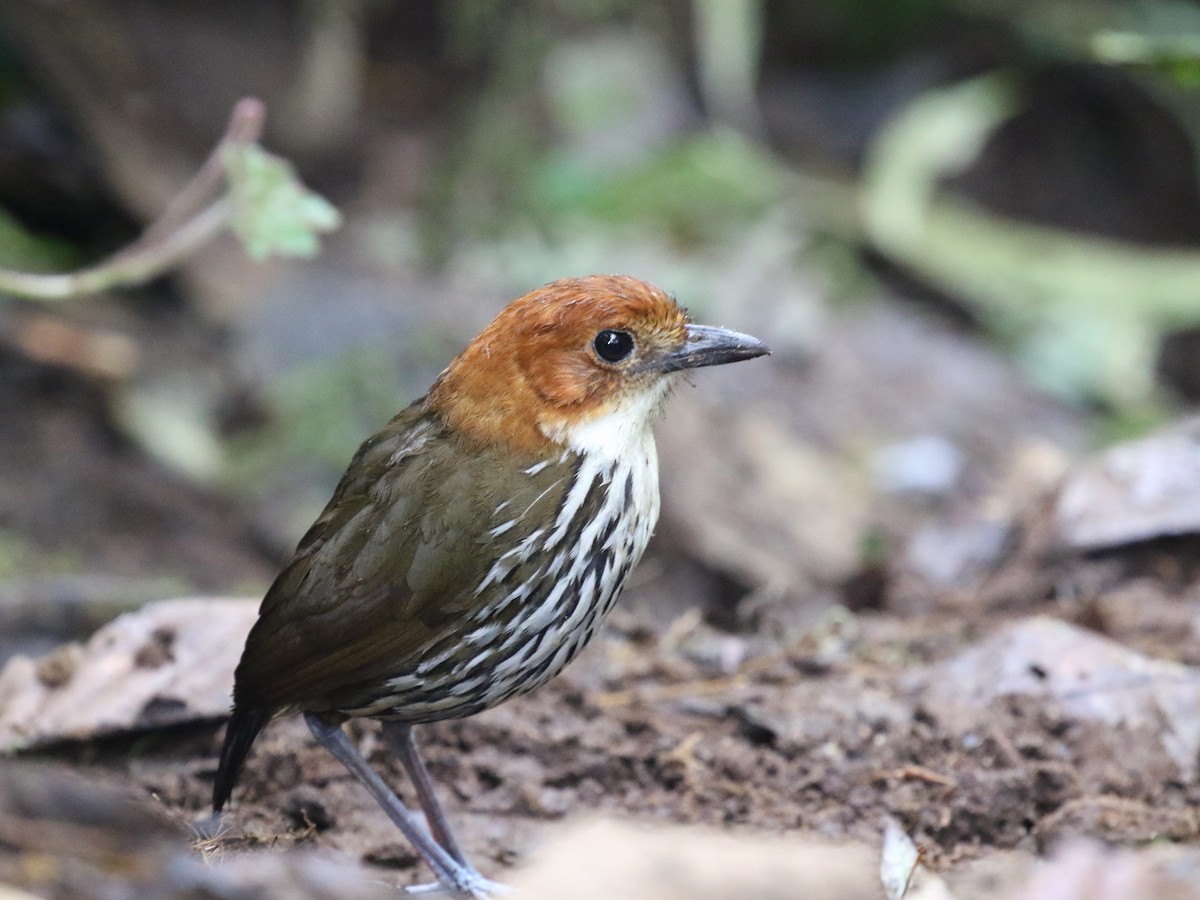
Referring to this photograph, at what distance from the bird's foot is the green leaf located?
1.65 m

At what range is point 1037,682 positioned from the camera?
12.2ft

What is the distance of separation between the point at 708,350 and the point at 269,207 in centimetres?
131

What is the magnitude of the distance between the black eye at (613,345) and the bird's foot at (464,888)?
1.17 metres

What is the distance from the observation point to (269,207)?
3.89m

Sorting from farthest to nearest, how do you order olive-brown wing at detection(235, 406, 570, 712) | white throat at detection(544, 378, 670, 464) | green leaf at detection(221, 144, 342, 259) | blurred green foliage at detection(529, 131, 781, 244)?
blurred green foliage at detection(529, 131, 781, 244)
green leaf at detection(221, 144, 342, 259)
white throat at detection(544, 378, 670, 464)
olive-brown wing at detection(235, 406, 570, 712)

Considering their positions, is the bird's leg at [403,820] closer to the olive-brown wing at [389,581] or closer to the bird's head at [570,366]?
the olive-brown wing at [389,581]

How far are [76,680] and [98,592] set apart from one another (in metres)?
1.57

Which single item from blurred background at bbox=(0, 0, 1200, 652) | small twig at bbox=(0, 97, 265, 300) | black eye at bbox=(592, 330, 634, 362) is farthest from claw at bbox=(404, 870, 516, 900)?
small twig at bbox=(0, 97, 265, 300)

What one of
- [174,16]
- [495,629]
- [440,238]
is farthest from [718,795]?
[174,16]

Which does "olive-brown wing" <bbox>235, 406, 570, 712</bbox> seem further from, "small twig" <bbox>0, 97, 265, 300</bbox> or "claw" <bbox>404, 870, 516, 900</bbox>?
"small twig" <bbox>0, 97, 265, 300</bbox>

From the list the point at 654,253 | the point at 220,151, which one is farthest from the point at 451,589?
the point at 654,253

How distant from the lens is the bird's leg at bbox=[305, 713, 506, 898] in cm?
316

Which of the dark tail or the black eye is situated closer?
the dark tail

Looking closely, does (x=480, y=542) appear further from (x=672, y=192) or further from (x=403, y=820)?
(x=672, y=192)
